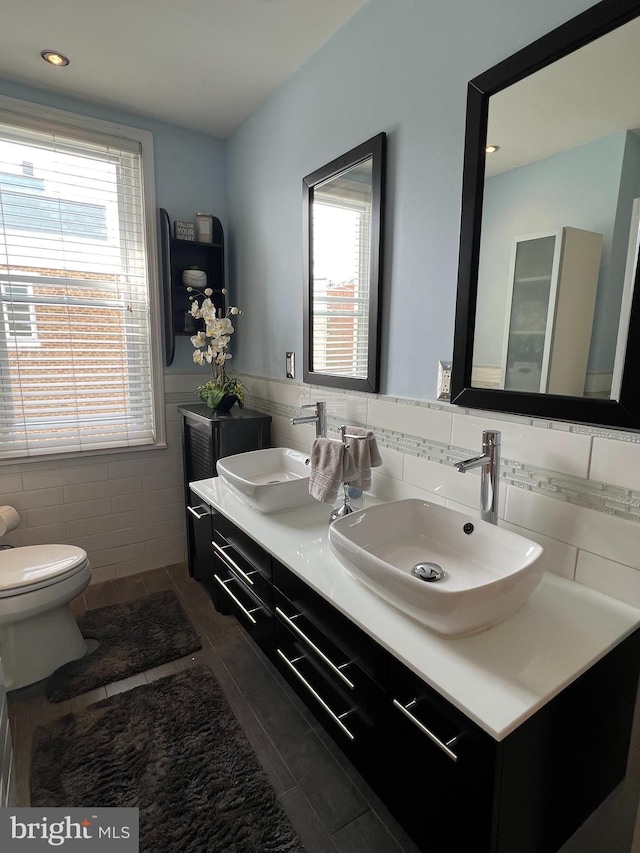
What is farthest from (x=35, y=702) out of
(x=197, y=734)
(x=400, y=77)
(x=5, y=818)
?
(x=400, y=77)

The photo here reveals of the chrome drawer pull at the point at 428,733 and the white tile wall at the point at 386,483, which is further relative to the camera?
the white tile wall at the point at 386,483

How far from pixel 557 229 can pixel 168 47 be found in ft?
5.82

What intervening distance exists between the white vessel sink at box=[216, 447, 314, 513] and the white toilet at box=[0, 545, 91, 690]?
2.61 ft

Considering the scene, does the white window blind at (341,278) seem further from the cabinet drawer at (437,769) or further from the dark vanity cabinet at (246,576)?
the cabinet drawer at (437,769)

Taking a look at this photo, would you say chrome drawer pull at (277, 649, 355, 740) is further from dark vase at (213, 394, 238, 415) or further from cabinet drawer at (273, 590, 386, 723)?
dark vase at (213, 394, 238, 415)

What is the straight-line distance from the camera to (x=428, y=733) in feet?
3.00

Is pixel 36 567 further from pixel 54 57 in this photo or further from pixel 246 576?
pixel 54 57

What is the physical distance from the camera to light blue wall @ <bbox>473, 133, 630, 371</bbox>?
3.30 ft

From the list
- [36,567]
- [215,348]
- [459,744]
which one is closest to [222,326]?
[215,348]

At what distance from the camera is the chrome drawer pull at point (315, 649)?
1177 millimetres

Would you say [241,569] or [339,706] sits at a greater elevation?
[241,569]

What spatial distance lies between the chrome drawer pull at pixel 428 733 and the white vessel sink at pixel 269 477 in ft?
2.55

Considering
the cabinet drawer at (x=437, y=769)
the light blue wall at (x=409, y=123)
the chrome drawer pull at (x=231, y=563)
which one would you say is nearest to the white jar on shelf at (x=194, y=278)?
the light blue wall at (x=409, y=123)

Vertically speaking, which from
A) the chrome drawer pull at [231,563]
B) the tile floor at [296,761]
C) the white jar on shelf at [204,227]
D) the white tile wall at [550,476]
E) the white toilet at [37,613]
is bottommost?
the tile floor at [296,761]
